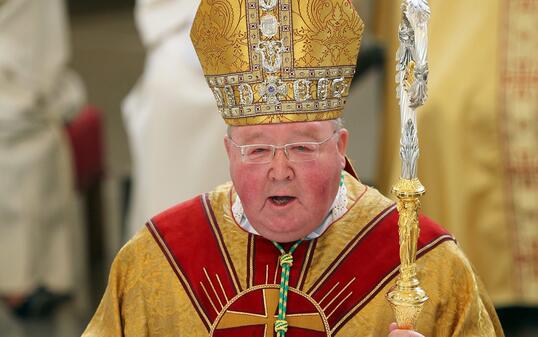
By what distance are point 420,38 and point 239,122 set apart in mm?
530

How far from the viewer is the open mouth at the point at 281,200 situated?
3176 mm

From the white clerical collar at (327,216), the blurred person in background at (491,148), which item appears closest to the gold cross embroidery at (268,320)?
the white clerical collar at (327,216)

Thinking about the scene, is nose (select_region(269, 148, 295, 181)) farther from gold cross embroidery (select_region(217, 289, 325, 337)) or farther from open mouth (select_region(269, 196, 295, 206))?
gold cross embroidery (select_region(217, 289, 325, 337))

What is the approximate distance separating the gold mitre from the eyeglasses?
2.5 inches

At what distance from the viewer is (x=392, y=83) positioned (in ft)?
21.0

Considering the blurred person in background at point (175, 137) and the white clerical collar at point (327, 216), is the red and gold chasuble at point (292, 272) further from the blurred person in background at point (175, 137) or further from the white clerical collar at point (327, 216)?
the blurred person in background at point (175, 137)

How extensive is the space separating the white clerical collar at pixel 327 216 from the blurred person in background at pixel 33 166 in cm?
293

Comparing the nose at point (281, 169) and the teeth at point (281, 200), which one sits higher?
the nose at point (281, 169)

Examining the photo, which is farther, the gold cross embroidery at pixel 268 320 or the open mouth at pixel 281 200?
the gold cross embroidery at pixel 268 320

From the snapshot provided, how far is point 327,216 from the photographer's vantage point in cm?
339

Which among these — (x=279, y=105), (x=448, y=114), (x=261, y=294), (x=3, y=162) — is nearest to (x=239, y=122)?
(x=279, y=105)

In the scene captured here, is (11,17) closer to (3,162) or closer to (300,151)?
(3,162)

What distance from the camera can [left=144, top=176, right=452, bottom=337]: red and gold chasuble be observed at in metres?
3.33

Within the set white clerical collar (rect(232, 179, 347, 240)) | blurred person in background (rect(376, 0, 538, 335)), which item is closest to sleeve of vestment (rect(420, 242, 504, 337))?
white clerical collar (rect(232, 179, 347, 240))
